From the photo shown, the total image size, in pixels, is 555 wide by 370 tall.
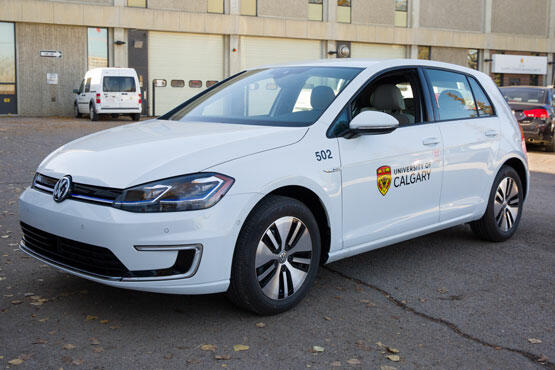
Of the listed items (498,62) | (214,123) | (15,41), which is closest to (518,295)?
(214,123)

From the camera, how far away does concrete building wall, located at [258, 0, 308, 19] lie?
35.5m

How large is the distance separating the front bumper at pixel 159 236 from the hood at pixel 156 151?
206 millimetres

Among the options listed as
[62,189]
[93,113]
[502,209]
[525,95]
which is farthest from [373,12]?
[62,189]

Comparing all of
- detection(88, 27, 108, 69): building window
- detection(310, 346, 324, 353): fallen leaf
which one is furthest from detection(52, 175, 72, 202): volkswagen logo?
detection(88, 27, 108, 69): building window

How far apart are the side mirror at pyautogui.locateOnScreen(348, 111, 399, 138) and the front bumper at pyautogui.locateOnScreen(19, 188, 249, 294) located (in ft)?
3.47

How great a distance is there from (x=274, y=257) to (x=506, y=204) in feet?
10.2

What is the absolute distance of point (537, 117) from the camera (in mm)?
15695

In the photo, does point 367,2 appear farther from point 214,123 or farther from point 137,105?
point 214,123

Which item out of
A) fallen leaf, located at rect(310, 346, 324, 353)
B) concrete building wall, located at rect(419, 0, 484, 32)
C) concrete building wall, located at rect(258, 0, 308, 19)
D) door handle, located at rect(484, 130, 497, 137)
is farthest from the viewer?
concrete building wall, located at rect(419, 0, 484, 32)

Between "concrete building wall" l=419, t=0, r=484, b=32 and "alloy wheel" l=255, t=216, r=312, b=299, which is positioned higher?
"concrete building wall" l=419, t=0, r=484, b=32

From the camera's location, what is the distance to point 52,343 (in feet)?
12.1

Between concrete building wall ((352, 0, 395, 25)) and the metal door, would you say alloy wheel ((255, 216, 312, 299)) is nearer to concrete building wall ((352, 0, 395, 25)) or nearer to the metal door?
the metal door

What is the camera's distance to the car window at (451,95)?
18.4ft

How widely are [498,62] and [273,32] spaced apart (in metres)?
15.1
